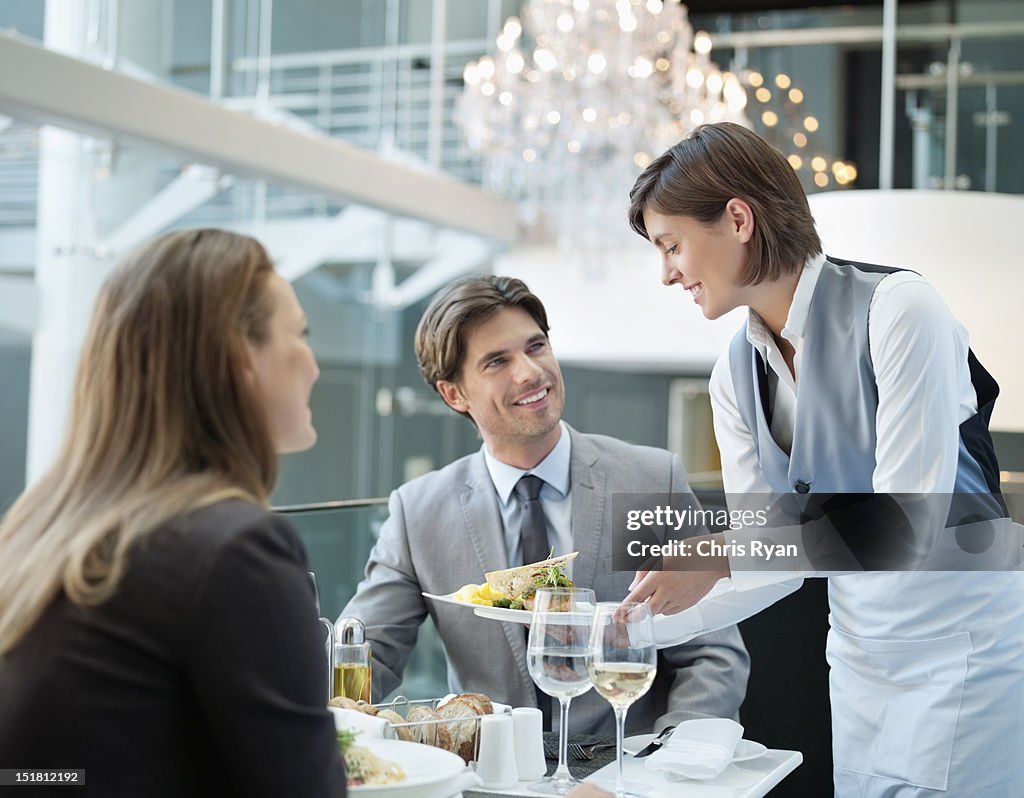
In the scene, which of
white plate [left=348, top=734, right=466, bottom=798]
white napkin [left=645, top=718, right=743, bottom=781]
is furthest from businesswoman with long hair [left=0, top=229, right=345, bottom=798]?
white napkin [left=645, top=718, right=743, bottom=781]

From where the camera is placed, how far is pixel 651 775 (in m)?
1.67

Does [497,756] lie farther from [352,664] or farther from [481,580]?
[481,580]

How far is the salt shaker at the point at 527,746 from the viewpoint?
1.64 metres

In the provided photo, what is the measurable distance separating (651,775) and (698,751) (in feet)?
0.23

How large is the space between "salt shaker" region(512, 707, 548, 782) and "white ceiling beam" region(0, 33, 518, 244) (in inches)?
130

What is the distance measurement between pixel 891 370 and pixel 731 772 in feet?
2.01

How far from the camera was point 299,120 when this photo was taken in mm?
6270

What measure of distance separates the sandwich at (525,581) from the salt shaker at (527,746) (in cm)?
31

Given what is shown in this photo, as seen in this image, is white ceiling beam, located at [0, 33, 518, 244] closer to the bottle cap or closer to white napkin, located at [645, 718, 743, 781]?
the bottle cap

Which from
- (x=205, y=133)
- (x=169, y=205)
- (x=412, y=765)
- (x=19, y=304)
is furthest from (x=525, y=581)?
(x=169, y=205)

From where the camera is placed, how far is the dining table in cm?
159

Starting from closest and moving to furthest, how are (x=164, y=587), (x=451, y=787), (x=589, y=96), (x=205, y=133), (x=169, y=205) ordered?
(x=164, y=587), (x=451, y=787), (x=205, y=133), (x=169, y=205), (x=589, y=96)

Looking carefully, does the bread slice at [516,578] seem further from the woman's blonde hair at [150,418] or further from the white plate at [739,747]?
the woman's blonde hair at [150,418]

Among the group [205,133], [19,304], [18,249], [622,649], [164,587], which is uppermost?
[205,133]
